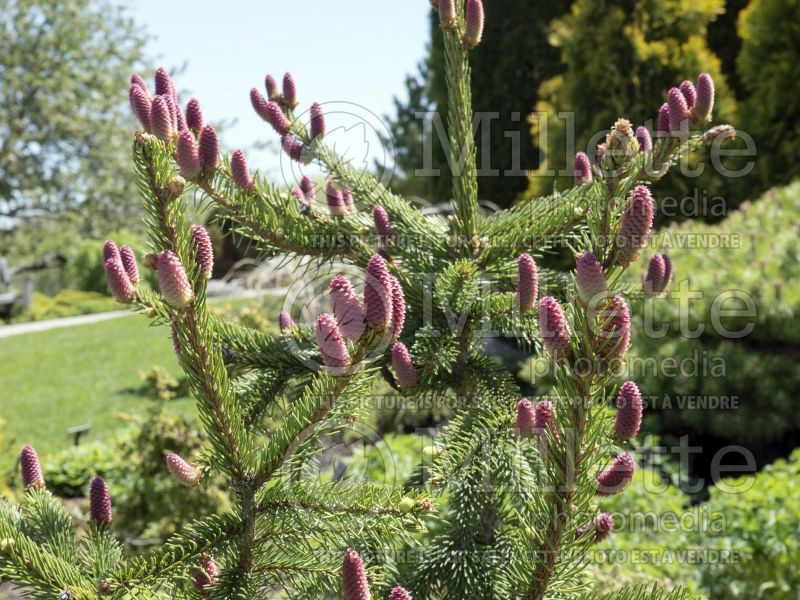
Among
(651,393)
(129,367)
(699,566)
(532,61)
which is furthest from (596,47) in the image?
(129,367)

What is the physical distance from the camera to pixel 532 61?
39.5ft

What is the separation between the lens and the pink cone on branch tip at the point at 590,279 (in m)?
0.81

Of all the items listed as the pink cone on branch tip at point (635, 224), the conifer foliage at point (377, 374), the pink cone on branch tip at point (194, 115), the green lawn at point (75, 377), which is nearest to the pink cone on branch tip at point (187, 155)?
the conifer foliage at point (377, 374)

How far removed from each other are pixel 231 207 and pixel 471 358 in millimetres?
611

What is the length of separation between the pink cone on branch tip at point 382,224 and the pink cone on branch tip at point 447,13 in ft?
1.38

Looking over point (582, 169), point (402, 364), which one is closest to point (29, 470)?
point (402, 364)

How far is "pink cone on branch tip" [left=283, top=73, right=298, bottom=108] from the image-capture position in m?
1.79

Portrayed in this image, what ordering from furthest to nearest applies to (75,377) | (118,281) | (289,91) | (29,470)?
1. (75,377)
2. (289,91)
3. (29,470)
4. (118,281)

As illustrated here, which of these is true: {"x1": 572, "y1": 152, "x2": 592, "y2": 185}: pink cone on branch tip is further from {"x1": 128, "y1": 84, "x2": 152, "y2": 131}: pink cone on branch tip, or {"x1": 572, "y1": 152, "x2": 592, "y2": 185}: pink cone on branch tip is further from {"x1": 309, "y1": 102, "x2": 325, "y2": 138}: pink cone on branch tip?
{"x1": 128, "y1": 84, "x2": 152, "y2": 131}: pink cone on branch tip

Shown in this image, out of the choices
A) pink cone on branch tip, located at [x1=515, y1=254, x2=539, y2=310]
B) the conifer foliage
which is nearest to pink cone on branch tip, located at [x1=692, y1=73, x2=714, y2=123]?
the conifer foliage

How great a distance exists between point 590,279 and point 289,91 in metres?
1.20

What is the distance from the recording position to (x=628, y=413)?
1.03m

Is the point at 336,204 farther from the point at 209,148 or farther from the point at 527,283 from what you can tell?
the point at 527,283

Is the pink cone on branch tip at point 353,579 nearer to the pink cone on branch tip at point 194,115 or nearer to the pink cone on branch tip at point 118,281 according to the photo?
the pink cone on branch tip at point 118,281
